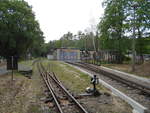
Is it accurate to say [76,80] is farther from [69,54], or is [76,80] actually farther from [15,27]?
[69,54]

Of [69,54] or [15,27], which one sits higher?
[15,27]

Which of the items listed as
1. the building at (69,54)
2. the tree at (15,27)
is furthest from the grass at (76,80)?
the building at (69,54)

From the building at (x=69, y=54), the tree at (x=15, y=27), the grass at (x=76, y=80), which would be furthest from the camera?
the building at (x=69, y=54)

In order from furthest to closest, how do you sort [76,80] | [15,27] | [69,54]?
[69,54] → [15,27] → [76,80]

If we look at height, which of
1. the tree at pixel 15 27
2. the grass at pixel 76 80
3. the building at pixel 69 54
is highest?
the tree at pixel 15 27

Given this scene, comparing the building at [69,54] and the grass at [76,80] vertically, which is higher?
the building at [69,54]

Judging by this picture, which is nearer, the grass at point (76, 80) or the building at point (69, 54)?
the grass at point (76, 80)

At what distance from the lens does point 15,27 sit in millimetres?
18781

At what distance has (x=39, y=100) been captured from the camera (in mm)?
8969

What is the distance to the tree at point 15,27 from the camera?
18.4 metres

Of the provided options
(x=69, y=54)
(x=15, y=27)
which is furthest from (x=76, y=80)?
(x=69, y=54)

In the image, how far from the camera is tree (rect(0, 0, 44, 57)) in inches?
723

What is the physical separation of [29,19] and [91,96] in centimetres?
1340

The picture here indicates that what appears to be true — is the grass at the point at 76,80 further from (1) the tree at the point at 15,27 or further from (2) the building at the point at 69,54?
(2) the building at the point at 69,54
